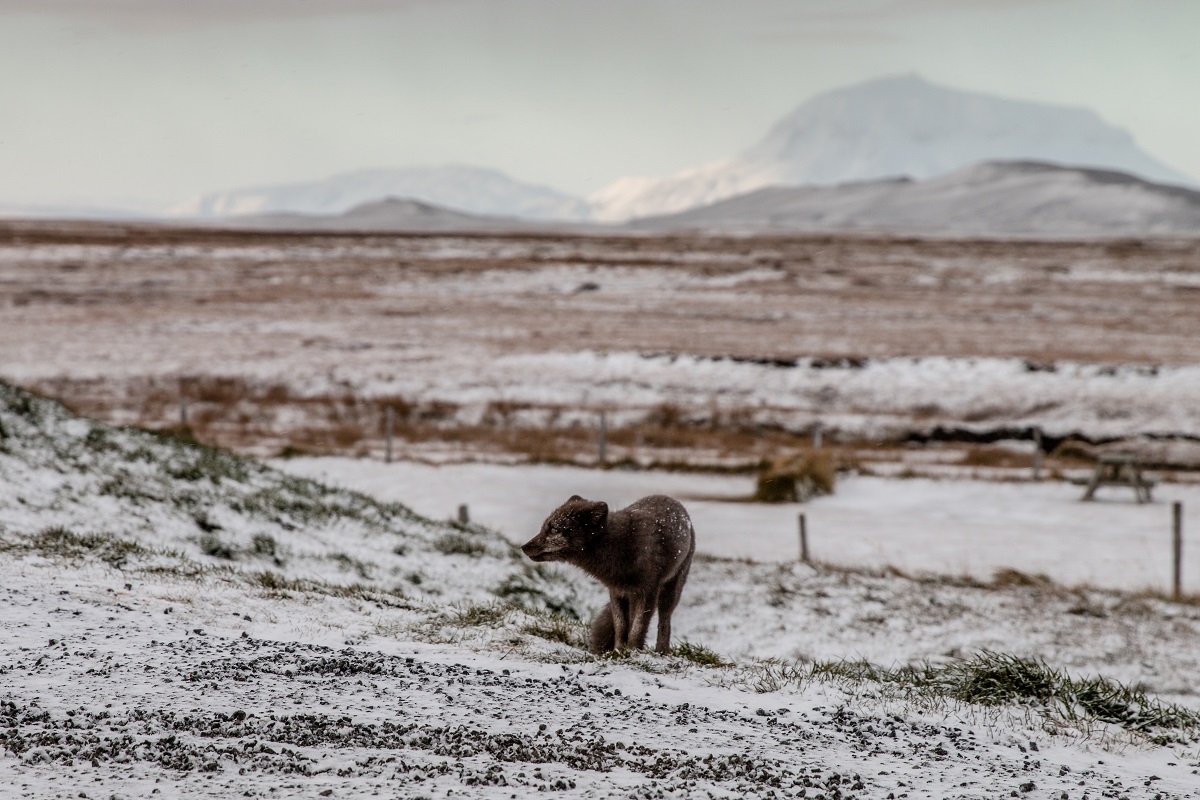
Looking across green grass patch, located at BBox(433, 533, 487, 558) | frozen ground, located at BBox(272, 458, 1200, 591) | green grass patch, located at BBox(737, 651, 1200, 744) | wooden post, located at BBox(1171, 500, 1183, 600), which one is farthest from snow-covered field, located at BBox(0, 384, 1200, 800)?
frozen ground, located at BBox(272, 458, 1200, 591)

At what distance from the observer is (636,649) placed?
789 centimetres

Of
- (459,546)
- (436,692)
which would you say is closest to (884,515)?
(459,546)

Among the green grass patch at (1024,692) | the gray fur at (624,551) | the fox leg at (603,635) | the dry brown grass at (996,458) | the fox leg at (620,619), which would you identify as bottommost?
the dry brown grass at (996,458)

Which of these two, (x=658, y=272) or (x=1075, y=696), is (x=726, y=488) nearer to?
(x=1075, y=696)

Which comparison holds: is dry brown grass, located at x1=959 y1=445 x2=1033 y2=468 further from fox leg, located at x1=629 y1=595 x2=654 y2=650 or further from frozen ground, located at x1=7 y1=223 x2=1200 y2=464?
fox leg, located at x1=629 y1=595 x2=654 y2=650

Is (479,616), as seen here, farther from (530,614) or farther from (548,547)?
(548,547)

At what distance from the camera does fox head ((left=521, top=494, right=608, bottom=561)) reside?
785 cm

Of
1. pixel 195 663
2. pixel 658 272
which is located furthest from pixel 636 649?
pixel 658 272

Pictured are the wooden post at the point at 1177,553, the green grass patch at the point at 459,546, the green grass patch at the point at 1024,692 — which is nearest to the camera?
the green grass patch at the point at 1024,692

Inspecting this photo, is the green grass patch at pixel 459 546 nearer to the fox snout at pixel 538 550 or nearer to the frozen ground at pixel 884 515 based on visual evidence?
the frozen ground at pixel 884 515

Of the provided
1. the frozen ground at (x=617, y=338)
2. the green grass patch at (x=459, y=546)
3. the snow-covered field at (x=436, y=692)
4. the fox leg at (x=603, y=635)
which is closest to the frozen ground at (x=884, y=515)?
the green grass patch at (x=459, y=546)

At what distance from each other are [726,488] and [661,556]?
1803 centimetres

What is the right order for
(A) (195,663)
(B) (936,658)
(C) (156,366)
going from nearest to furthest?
(A) (195,663) → (B) (936,658) → (C) (156,366)

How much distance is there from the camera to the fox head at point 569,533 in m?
7.85
